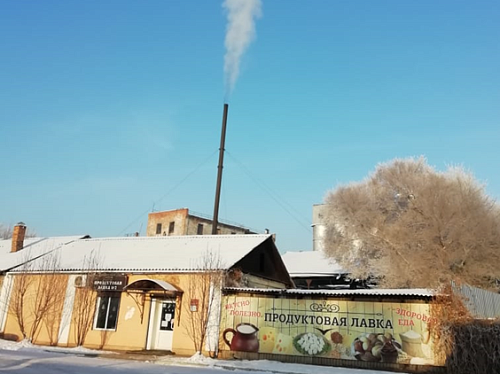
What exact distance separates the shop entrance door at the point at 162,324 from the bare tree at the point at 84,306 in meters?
3.04

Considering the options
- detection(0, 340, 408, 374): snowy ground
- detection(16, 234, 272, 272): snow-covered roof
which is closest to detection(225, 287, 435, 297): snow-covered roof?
detection(16, 234, 272, 272): snow-covered roof

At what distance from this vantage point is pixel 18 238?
87.2 ft

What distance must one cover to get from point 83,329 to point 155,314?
11.2 feet

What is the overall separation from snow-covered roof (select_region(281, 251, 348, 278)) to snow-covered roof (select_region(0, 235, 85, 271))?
1752 cm

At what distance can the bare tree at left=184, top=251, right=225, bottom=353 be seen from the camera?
1727 cm

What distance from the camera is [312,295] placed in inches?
639

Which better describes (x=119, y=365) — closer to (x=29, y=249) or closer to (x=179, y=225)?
(x=29, y=249)

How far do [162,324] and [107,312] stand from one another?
2.69 metres

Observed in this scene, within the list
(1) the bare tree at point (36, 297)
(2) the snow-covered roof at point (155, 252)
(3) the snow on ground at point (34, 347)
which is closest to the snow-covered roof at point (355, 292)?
(2) the snow-covered roof at point (155, 252)

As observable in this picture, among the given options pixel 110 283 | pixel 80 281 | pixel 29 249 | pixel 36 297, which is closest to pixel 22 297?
pixel 36 297

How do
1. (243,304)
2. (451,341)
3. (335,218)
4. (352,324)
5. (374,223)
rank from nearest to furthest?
(451,341) < (352,324) < (243,304) < (374,223) < (335,218)

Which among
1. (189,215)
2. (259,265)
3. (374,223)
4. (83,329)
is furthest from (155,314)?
(189,215)

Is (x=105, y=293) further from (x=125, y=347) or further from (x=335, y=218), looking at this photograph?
(x=335, y=218)

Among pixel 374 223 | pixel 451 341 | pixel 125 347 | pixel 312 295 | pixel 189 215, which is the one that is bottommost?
pixel 125 347
